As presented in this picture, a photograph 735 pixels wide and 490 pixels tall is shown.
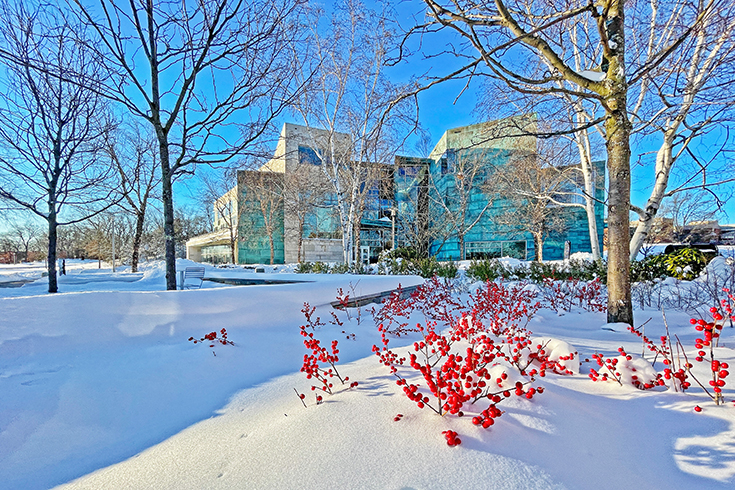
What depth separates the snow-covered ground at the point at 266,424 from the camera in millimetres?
1248

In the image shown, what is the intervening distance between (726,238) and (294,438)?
92.5ft

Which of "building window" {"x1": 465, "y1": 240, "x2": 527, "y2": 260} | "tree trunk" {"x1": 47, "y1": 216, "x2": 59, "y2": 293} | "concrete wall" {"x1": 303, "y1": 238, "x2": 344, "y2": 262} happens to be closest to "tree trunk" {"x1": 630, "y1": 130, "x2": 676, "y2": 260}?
"tree trunk" {"x1": 47, "y1": 216, "x2": 59, "y2": 293}

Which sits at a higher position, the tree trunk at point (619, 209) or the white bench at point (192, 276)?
the tree trunk at point (619, 209)

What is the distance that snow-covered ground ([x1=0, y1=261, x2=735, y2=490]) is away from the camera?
1.25 metres

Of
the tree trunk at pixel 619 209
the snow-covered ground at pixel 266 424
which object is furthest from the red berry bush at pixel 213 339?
the tree trunk at pixel 619 209

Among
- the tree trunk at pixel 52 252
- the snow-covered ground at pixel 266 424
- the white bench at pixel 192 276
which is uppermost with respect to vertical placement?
the tree trunk at pixel 52 252

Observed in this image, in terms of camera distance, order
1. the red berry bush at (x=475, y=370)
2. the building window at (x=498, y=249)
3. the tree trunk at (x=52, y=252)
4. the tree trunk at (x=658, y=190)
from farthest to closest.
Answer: the building window at (x=498, y=249), the tree trunk at (x=52, y=252), the tree trunk at (x=658, y=190), the red berry bush at (x=475, y=370)

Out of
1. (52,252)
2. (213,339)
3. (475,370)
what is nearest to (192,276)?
(52,252)

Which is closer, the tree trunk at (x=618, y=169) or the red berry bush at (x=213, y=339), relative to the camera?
the red berry bush at (x=213, y=339)

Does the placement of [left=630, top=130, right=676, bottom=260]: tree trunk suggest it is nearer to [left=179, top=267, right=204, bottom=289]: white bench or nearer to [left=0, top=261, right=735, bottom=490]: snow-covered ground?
[left=0, top=261, right=735, bottom=490]: snow-covered ground

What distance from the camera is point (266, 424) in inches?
67.4

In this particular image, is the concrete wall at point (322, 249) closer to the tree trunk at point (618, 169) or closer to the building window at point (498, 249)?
the building window at point (498, 249)

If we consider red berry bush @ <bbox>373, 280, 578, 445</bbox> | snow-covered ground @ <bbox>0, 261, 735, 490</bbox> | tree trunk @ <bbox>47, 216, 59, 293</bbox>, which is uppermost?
tree trunk @ <bbox>47, 216, 59, 293</bbox>

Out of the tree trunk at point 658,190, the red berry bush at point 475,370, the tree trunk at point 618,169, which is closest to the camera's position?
the red berry bush at point 475,370
